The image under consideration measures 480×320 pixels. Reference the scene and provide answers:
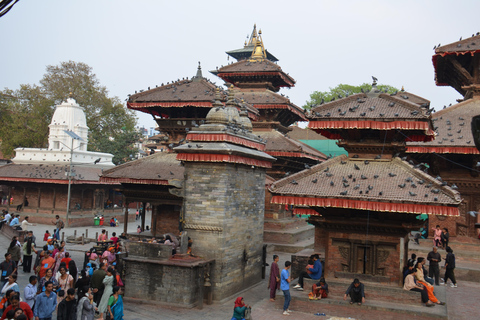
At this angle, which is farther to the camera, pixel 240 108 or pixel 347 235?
pixel 240 108

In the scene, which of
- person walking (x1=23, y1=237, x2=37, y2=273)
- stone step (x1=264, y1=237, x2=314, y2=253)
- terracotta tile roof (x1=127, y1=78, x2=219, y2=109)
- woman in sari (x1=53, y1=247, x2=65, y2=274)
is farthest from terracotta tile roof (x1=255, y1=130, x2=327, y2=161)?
woman in sari (x1=53, y1=247, x2=65, y2=274)

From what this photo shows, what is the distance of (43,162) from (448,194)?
33.2 metres

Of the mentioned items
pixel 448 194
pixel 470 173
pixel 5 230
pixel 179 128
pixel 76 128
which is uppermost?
pixel 76 128

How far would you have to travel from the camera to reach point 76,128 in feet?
133

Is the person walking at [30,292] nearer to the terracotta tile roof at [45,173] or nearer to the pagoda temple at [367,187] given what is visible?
the pagoda temple at [367,187]

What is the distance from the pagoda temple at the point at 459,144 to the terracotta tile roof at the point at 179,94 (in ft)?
30.8

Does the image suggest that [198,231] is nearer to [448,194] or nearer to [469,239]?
[448,194]

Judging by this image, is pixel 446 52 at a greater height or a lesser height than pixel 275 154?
greater

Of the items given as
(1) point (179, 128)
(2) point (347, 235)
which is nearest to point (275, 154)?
(1) point (179, 128)

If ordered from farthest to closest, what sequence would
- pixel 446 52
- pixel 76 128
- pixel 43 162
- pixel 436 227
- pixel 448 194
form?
pixel 76 128 → pixel 43 162 → pixel 446 52 → pixel 436 227 → pixel 448 194

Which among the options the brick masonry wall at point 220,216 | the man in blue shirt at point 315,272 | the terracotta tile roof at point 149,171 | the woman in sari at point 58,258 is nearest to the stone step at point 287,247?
the terracotta tile roof at point 149,171

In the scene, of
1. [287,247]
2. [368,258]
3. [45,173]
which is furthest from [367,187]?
[45,173]

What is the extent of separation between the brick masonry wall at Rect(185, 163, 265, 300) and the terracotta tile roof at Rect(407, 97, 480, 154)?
7.66 m

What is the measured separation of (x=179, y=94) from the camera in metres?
21.7
